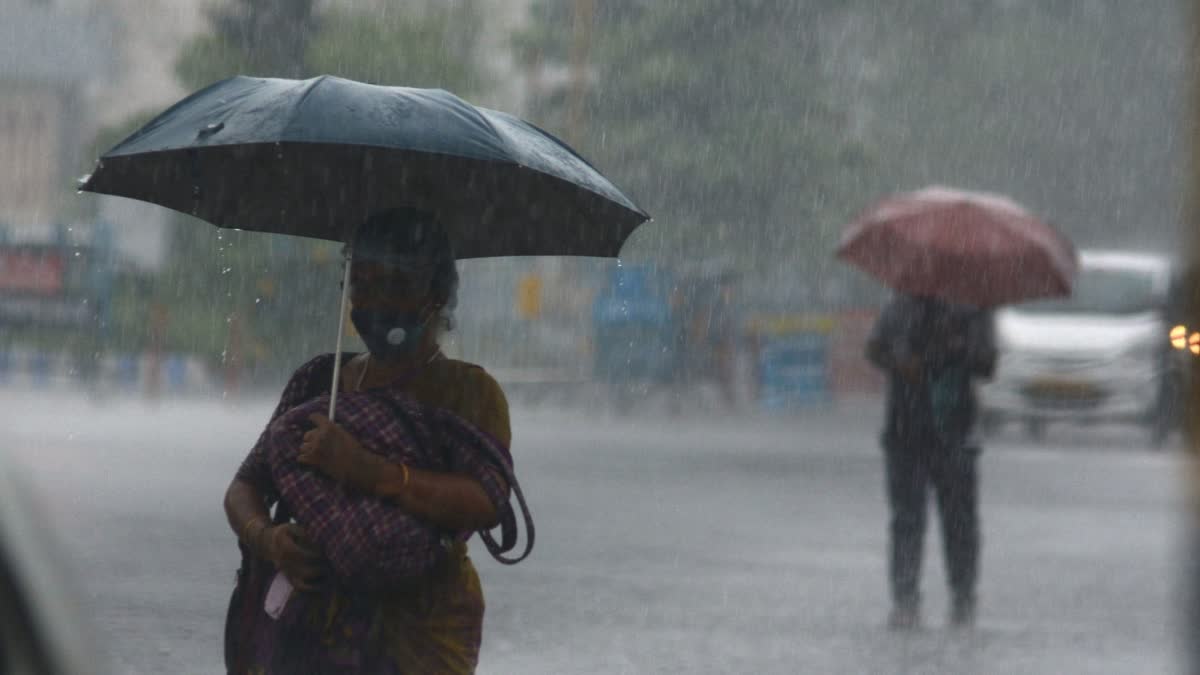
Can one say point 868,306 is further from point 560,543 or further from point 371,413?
point 371,413

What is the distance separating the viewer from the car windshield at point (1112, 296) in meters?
22.1

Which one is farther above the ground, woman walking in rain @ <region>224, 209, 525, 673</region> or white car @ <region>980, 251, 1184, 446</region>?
woman walking in rain @ <region>224, 209, 525, 673</region>

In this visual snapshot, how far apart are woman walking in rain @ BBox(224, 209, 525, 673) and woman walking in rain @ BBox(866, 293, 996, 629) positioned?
4910mm

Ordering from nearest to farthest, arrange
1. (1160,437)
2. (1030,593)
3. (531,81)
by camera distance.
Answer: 1. (1030,593)
2. (1160,437)
3. (531,81)

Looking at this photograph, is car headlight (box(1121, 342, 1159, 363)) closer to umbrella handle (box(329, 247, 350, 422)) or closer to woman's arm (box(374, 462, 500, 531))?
umbrella handle (box(329, 247, 350, 422))

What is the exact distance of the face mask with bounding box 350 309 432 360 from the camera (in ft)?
11.2

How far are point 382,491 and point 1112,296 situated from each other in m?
19.8

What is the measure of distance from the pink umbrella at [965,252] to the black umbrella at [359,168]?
430cm

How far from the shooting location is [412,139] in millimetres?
3531

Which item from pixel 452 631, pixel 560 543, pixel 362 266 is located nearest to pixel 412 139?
pixel 362 266

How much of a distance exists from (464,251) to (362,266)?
69cm

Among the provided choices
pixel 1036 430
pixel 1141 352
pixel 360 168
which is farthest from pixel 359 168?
pixel 1036 430

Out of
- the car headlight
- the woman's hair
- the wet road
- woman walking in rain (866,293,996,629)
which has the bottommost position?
the wet road

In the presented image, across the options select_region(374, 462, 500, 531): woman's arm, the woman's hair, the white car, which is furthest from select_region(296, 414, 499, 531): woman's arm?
the white car
